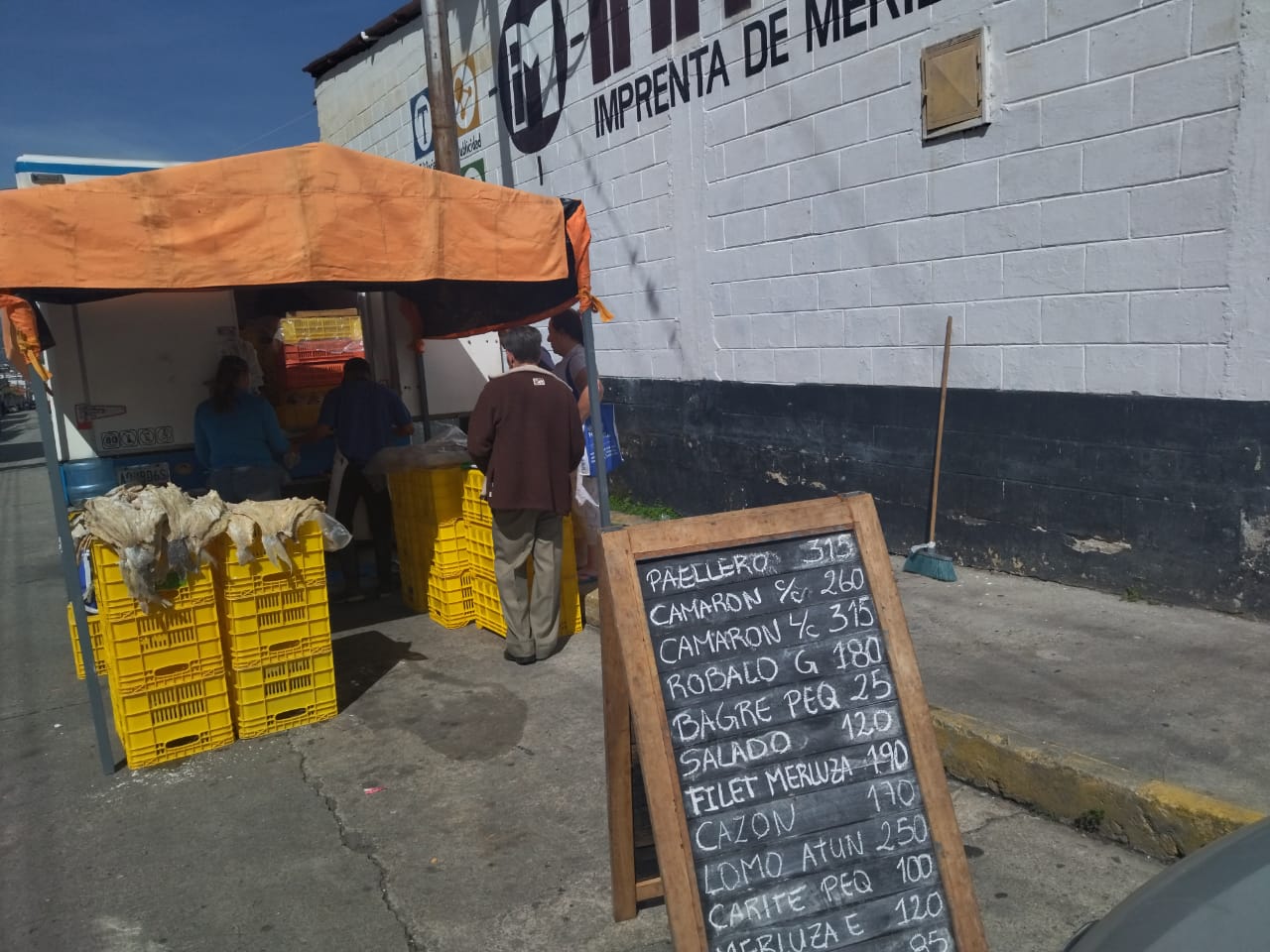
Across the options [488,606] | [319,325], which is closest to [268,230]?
[488,606]

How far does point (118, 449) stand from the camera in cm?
651

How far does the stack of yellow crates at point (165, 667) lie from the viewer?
14.9ft

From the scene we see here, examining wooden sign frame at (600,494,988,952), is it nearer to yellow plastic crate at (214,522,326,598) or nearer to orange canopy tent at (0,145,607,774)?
yellow plastic crate at (214,522,326,598)

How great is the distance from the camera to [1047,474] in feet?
19.8

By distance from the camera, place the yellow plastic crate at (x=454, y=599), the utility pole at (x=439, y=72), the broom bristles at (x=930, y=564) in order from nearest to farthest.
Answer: the broom bristles at (x=930, y=564) → the yellow plastic crate at (x=454, y=599) → the utility pole at (x=439, y=72)

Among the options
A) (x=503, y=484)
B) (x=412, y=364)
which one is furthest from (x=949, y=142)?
(x=412, y=364)

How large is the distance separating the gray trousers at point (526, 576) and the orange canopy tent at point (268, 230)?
4.69 ft

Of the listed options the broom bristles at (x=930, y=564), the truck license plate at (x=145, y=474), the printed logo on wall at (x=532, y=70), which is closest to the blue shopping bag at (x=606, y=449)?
the broom bristles at (x=930, y=564)

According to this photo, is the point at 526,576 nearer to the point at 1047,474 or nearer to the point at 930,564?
the point at 930,564

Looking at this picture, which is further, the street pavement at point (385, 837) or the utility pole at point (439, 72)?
the utility pole at point (439, 72)

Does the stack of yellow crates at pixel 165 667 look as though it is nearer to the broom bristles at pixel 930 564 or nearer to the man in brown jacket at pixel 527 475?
the man in brown jacket at pixel 527 475

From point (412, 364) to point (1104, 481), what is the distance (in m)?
5.28

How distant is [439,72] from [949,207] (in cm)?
626

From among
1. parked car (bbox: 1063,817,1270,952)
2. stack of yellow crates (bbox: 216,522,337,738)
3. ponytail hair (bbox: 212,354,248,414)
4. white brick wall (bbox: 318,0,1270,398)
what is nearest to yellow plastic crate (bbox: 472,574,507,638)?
stack of yellow crates (bbox: 216,522,337,738)
